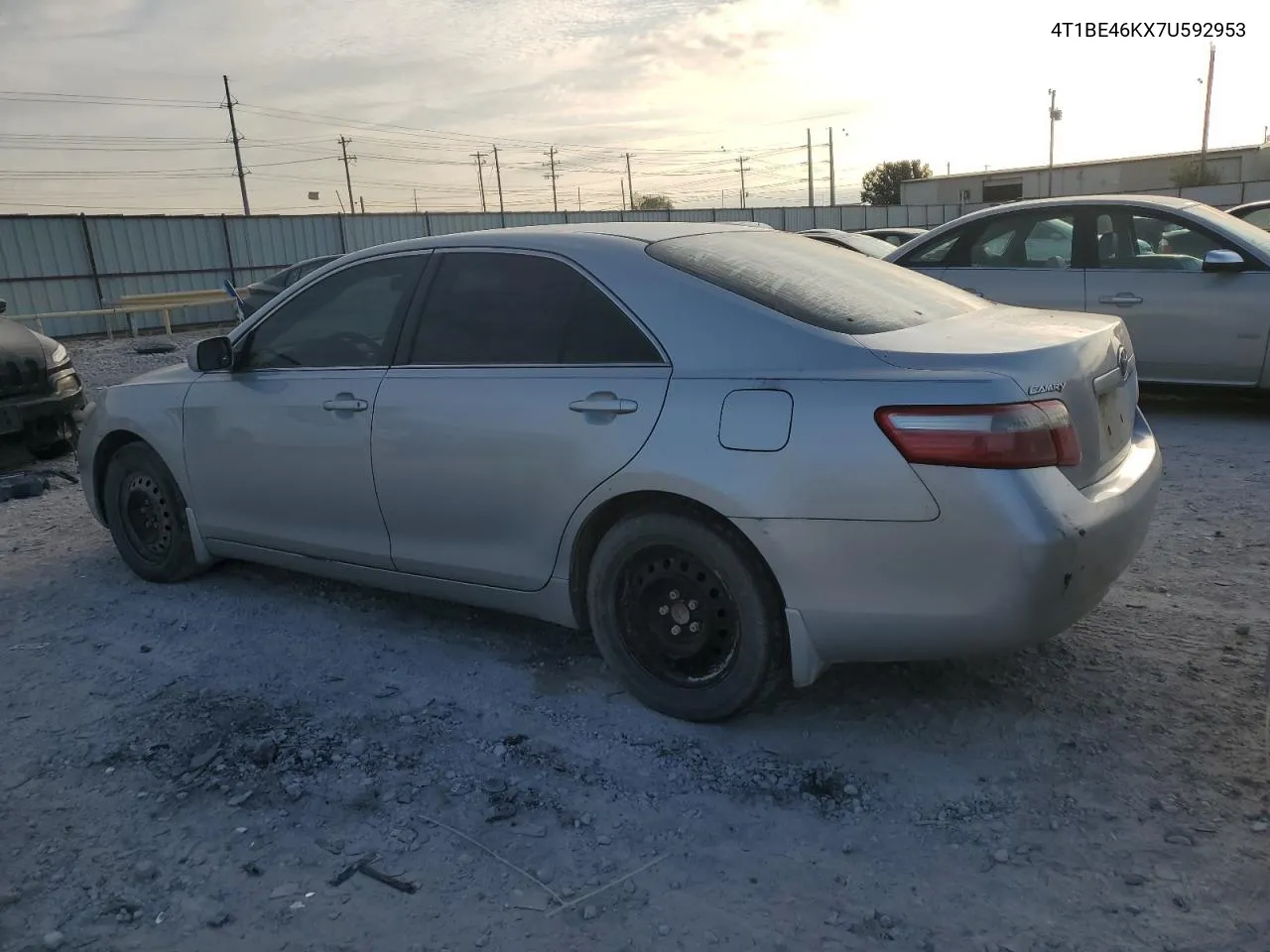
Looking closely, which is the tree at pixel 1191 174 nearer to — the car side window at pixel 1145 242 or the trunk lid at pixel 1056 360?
the car side window at pixel 1145 242

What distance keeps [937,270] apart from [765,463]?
5732 mm

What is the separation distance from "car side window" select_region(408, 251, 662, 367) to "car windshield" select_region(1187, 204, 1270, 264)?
576cm

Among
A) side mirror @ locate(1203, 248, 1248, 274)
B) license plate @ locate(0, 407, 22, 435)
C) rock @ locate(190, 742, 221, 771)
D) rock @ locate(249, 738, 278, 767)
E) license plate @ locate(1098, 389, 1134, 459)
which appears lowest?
rock @ locate(190, 742, 221, 771)

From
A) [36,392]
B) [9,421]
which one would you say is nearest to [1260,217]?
[36,392]

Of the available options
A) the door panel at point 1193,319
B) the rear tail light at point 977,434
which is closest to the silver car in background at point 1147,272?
the door panel at point 1193,319

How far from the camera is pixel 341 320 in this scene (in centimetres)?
417

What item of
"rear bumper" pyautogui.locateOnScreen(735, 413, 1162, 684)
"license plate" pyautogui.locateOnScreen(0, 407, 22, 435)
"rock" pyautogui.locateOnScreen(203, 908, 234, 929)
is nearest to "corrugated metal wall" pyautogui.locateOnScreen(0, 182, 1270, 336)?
"license plate" pyautogui.locateOnScreen(0, 407, 22, 435)

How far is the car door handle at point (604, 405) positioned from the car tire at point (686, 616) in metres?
0.34

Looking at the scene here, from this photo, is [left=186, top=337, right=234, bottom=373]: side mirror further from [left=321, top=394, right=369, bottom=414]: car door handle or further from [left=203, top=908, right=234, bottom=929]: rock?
[left=203, top=908, right=234, bottom=929]: rock

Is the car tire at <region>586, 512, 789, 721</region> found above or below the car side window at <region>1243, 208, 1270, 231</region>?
below

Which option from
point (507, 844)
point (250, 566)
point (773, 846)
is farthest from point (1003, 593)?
point (250, 566)

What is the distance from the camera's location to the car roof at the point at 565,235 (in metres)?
3.63

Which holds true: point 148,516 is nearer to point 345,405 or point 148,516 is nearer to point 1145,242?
point 345,405

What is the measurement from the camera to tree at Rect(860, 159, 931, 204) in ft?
300
